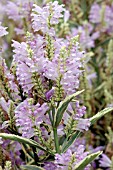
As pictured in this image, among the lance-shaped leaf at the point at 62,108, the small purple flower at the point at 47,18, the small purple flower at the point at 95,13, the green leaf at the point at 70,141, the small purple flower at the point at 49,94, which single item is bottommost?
the green leaf at the point at 70,141

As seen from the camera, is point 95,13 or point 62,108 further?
point 95,13

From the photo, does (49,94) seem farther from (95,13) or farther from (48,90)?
(95,13)

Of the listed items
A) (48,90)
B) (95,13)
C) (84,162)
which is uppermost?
(95,13)

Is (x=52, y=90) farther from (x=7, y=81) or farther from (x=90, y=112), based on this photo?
(x=90, y=112)

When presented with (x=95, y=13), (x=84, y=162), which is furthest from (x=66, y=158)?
(x=95, y=13)

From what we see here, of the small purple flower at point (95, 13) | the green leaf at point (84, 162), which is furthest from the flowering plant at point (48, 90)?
the small purple flower at point (95, 13)

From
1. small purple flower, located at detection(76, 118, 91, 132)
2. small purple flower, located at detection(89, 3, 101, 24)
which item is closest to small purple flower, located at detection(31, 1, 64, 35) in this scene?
small purple flower, located at detection(76, 118, 91, 132)

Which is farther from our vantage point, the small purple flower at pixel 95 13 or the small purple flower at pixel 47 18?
the small purple flower at pixel 95 13

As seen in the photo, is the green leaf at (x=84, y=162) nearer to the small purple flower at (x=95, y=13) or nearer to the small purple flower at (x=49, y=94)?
the small purple flower at (x=49, y=94)

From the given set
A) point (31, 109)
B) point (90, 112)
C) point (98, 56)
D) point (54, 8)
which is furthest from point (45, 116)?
point (98, 56)

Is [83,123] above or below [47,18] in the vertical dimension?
below

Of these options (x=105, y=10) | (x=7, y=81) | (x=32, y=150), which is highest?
(x=105, y=10)
